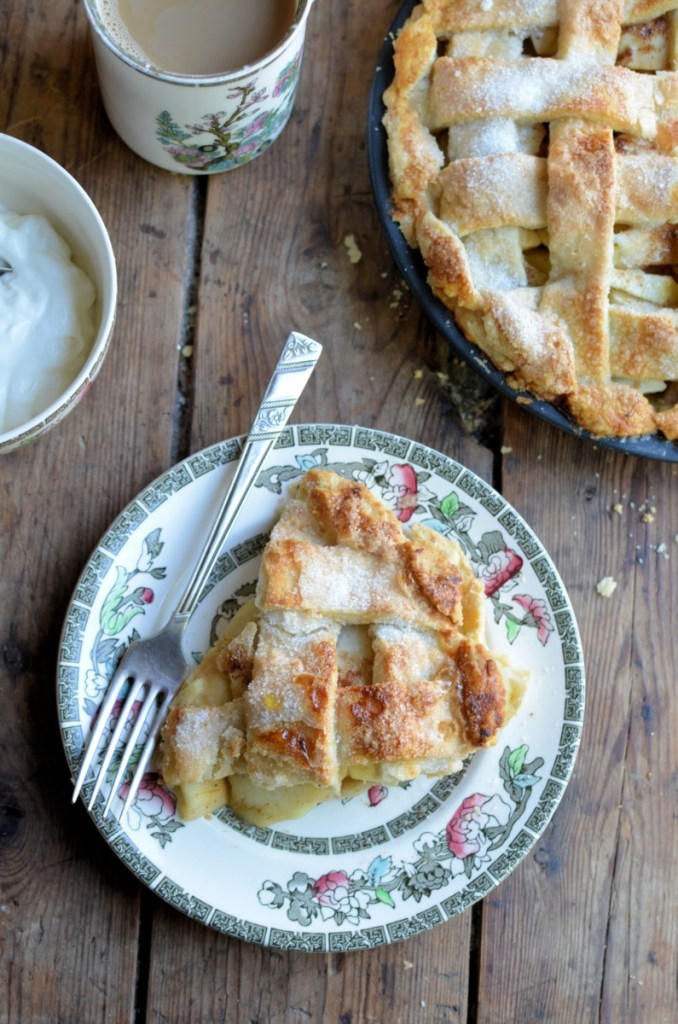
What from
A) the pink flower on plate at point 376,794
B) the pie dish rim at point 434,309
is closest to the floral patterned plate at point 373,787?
the pink flower on plate at point 376,794

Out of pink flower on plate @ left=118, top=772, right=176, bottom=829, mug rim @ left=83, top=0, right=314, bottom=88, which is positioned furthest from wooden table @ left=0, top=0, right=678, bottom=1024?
mug rim @ left=83, top=0, right=314, bottom=88

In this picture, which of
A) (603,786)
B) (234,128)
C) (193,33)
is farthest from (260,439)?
(603,786)

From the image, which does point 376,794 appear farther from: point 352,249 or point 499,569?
point 352,249

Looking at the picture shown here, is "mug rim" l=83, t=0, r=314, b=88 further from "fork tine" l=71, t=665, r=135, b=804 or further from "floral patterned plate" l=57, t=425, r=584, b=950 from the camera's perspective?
"fork tine" l=71, t=665, r=135, b=804

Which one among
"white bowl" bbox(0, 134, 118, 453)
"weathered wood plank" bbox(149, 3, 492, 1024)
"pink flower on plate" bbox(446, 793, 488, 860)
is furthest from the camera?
"weathered wood plank" bbox(149, 3, 492, 1024)

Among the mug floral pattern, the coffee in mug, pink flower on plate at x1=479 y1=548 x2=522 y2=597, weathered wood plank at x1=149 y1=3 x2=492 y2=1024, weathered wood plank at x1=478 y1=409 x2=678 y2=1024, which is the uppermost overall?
the coffee in mug

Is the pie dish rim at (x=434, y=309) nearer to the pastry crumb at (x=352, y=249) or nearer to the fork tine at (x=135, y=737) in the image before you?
the pastry crumb at (x=352, y=249)

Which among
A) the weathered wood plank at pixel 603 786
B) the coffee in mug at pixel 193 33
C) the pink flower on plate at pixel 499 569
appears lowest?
the weathered wood plank at pixel 603 786

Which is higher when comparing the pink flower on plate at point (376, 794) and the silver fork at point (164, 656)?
the silver fork at point (164, 656)
